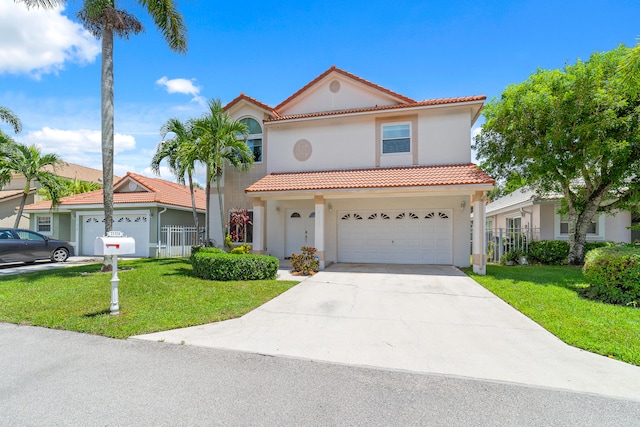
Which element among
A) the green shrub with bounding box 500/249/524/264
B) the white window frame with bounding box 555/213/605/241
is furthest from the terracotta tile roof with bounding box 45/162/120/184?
the white window frame with bounding box 555/213/605/241

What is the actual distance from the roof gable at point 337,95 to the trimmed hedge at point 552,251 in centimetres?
880

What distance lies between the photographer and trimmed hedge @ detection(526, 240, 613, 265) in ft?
44.8

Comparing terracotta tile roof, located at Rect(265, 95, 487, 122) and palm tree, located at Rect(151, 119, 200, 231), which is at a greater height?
terracotta tile roof, located at Rect(265, 95, 487, 122)

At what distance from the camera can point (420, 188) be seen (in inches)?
437

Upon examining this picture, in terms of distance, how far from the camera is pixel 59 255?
569 inches

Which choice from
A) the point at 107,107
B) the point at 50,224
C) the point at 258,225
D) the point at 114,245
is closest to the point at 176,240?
the point at 258,225

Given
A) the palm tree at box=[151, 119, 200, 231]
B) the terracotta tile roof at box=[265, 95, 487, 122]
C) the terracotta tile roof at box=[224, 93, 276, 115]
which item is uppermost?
the terracotta tile roof at box=[224, 93, 276, 115]

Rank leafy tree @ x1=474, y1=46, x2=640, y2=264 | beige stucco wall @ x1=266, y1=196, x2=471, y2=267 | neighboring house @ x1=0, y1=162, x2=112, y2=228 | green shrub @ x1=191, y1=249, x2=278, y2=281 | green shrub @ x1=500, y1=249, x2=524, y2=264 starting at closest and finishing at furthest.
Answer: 1. green shrub @ x1=191, y1=249, x2=278, y2=281
2. leafy tree @ x1=474, y1=46, x2=640, y2=264
3. beige stucco wall @ x1=266, y1=196, x2=471, y2=267
4. green shrub @ x1=500, y1=249, x2=524, y2=264
5. neighboring house @ x1=0, y1=162, x2=112, y2=228

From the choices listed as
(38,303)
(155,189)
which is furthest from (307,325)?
(155,189)

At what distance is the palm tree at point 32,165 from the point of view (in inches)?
606

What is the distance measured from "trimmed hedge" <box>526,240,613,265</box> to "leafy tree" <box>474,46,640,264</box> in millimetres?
339

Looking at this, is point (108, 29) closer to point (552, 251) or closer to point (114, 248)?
point (114, 248)

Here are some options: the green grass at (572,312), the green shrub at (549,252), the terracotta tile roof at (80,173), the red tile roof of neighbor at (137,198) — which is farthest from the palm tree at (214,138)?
the terracotta tile roof at (80,173)

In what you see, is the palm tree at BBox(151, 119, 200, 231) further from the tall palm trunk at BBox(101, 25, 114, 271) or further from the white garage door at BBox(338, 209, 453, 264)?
the white garage door at BBox(338, 209, 453, 264)
